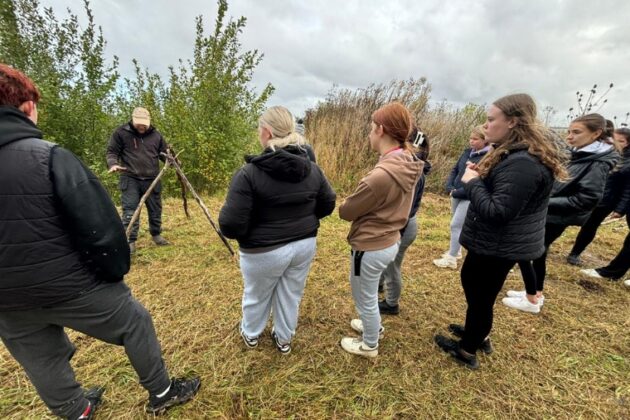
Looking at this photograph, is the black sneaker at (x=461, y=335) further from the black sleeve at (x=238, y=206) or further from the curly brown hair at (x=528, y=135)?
the black sleeve at (x=238, y=206)

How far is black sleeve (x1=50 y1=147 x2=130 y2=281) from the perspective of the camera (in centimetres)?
118

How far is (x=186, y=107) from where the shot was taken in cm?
653

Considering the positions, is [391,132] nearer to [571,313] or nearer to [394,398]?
[394,398]

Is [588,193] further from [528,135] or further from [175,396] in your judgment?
[175,396]

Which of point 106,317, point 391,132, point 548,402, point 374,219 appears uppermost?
point 391,132

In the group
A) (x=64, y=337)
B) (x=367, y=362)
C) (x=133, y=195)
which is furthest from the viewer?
(x=133, y=195)

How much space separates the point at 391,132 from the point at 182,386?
2193 mm

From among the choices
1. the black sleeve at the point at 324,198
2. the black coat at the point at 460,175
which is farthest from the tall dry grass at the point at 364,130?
the black sleeve at the point at 324,198

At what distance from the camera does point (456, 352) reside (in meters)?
2.38

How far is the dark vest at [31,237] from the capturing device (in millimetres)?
1118

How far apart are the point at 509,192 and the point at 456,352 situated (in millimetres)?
1513

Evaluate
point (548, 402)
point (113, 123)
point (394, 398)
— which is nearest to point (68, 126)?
point (113, 123)

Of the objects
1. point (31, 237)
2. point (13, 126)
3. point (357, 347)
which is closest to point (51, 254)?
point (31, 237)

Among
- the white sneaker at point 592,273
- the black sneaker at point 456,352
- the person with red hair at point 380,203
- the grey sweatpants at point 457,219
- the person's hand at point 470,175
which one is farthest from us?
the white sneaker at point 592,273
